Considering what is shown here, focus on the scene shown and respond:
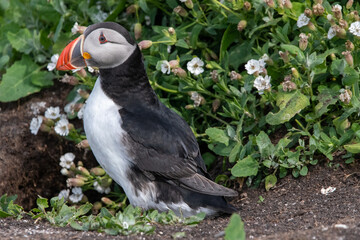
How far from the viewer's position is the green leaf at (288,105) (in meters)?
4.54

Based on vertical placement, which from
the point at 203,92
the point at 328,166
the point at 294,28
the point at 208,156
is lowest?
the point at 208,156

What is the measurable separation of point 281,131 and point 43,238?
92.4 inches

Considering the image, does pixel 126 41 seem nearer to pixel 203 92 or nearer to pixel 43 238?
pixel 203 92

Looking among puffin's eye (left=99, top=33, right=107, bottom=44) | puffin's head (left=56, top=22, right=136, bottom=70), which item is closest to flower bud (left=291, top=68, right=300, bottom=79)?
puffin's head (left=56, top=22, right=136, bottom=70)

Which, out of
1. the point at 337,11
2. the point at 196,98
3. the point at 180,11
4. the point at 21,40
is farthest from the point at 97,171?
the point at 337,11

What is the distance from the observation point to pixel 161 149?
450 centimetres

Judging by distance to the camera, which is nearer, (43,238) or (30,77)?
(43,238)

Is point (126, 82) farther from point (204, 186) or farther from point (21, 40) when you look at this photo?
point (21, 40)

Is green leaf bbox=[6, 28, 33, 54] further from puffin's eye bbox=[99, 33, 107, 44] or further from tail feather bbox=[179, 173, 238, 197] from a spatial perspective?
tail feather bbox=[179, 173, 238, 197]

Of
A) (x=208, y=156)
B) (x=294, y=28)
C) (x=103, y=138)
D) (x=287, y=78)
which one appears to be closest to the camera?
(x=103, y=138)

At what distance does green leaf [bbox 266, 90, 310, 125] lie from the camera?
4.54 m

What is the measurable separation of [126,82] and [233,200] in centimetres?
132

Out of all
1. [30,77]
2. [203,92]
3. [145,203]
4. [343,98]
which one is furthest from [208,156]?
[30,77]

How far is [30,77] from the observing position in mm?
6043
